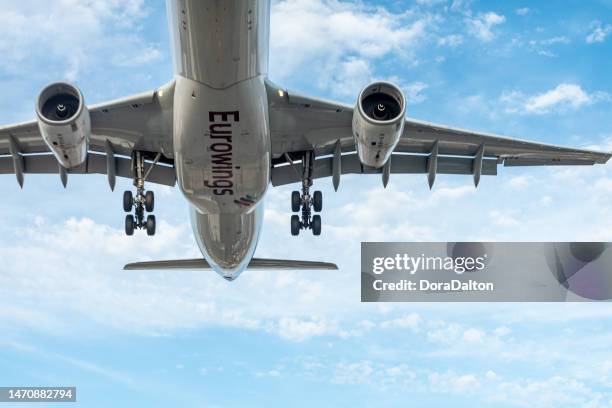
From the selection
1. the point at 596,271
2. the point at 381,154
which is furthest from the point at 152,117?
the point at 596,271

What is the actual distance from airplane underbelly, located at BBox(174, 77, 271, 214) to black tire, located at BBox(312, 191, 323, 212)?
132 inches

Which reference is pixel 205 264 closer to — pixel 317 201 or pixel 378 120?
pixel 317 201

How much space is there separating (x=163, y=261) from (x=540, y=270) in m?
13.3

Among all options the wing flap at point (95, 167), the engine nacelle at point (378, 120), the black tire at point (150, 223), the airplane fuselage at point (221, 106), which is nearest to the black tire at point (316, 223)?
the airplane fuselage at point (221, 106)

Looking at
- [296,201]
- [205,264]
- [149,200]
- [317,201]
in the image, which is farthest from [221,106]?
[205,264]

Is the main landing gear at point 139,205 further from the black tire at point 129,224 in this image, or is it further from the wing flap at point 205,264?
the wing flap at point 205,264

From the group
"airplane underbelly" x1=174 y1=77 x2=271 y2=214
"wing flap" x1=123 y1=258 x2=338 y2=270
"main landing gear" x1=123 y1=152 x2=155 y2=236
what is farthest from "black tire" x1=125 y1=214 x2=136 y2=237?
"wing flap" x1=123 y1=258 x2=338 y2=270

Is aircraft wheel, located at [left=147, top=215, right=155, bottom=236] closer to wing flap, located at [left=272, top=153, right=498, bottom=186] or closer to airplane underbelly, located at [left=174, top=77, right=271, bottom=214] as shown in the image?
airplane underbelly, located at [left=174, top=77, right=271, bottom=214]

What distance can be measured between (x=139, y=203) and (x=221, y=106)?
574 cm

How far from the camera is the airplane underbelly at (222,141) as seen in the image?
17125 millimetres

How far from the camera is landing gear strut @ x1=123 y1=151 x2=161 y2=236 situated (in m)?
21.1

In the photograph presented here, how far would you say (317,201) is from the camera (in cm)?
2281

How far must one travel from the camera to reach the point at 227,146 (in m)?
17.9

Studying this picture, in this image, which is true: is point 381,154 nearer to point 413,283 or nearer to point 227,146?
point 227,146
